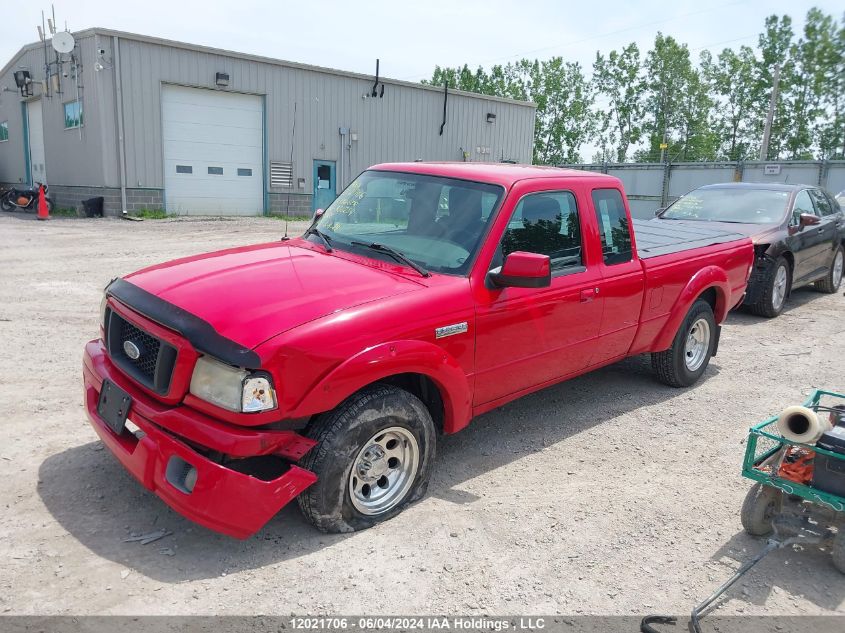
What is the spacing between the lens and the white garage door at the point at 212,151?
67.7 ft

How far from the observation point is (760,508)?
3.54 meters

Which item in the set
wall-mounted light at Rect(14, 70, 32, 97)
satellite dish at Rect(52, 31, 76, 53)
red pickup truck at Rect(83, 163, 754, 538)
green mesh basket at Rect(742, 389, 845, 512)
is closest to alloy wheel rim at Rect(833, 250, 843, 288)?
red pickup truck at Rect(83, 163, 754, 538)

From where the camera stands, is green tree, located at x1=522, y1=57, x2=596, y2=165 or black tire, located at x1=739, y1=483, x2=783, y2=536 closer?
black tire, located at x1=739, y1=483, x2=783, y2=536

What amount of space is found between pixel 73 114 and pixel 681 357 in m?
21.0

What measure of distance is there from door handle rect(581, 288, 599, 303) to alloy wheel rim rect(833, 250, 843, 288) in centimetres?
853

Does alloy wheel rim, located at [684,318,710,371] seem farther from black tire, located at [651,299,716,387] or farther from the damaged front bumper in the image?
the damaged front bumper

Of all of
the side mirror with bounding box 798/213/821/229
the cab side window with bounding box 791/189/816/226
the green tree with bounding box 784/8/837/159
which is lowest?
the side mirror with bounding box 798/213/821/229

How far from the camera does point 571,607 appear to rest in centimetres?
300

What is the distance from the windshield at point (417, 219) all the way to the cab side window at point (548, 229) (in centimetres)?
20

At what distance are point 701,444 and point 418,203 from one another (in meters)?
2.75

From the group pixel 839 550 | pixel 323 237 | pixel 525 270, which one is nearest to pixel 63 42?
pixel 323 237

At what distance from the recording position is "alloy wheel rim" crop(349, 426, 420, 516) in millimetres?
3494

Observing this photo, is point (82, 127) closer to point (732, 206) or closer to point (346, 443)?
point (732, 206)

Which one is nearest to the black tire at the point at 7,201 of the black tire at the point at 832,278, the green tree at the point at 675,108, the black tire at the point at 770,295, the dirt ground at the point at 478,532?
the dirt ground at the point at 478,532
